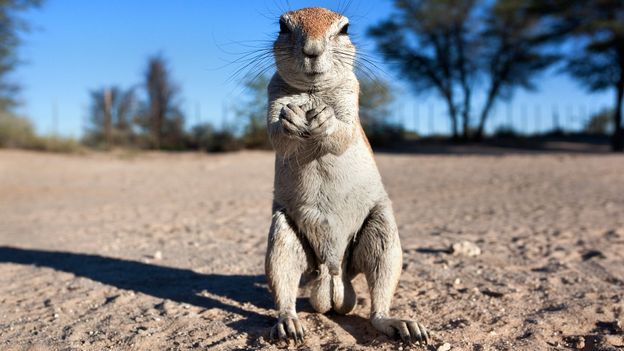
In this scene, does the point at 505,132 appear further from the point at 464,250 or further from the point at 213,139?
the point at 464,250

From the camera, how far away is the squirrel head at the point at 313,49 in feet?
8.91

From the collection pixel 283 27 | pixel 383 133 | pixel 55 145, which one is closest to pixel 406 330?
pixel 283 27

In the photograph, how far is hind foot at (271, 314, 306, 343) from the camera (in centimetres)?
282

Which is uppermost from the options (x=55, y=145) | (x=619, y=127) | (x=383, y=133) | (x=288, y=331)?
(x=619, y=127)

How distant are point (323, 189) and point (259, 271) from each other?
1834mm

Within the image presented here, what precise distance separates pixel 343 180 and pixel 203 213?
19.6 ft

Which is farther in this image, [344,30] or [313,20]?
[344,30]

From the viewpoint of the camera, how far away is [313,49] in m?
2.67

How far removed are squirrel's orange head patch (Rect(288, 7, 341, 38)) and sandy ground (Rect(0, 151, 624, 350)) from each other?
1699 mm

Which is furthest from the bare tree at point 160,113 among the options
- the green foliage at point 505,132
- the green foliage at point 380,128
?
the green foliage at point 505,132

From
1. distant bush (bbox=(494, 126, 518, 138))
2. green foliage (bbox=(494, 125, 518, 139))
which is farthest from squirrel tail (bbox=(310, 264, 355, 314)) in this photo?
distant bush (bbox=(494, 126, 518, 138))

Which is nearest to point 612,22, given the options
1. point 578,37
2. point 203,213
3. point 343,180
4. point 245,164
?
point 578,37

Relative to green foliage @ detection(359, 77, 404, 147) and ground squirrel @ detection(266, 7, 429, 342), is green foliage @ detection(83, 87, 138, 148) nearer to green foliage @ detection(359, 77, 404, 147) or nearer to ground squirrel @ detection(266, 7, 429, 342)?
green foliage @ detection(359, 77, 404, 147)

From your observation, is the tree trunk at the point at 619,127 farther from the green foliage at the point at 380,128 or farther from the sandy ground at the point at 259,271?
the sandy ground at the point at 259,271
